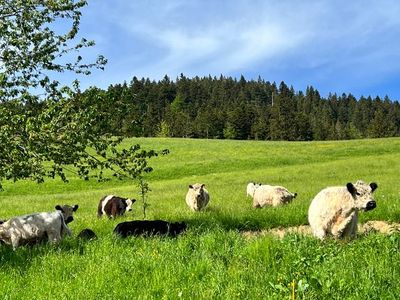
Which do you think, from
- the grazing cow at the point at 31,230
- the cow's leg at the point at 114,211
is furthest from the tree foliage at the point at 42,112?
the cow's leg at the point at 114,211

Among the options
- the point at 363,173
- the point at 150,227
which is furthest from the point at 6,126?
the point at 363,173

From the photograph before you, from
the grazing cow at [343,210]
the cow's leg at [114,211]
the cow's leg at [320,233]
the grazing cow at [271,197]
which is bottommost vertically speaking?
the cow's leg at [114,211]

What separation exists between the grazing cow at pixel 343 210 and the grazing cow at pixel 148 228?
12.4 feet

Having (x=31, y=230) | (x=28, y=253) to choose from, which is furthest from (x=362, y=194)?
(x=31, y=230)

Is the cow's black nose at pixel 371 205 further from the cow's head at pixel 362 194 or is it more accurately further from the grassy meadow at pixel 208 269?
the grassy meadow at pixel 208 269

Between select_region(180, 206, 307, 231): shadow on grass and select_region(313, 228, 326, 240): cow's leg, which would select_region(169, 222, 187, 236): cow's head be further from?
select_region(313, 228, 326, 240): cow's leg

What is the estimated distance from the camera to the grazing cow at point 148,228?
12320 mm

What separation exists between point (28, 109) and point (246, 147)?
5636 centimetres

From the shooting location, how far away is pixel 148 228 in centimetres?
1259

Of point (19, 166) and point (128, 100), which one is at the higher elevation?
point (128, 100)

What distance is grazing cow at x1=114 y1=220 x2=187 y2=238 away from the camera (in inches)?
485

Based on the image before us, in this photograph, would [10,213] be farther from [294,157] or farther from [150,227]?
[294,157]

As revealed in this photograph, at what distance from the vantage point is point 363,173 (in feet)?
125

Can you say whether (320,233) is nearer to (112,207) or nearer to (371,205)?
(371,205)
